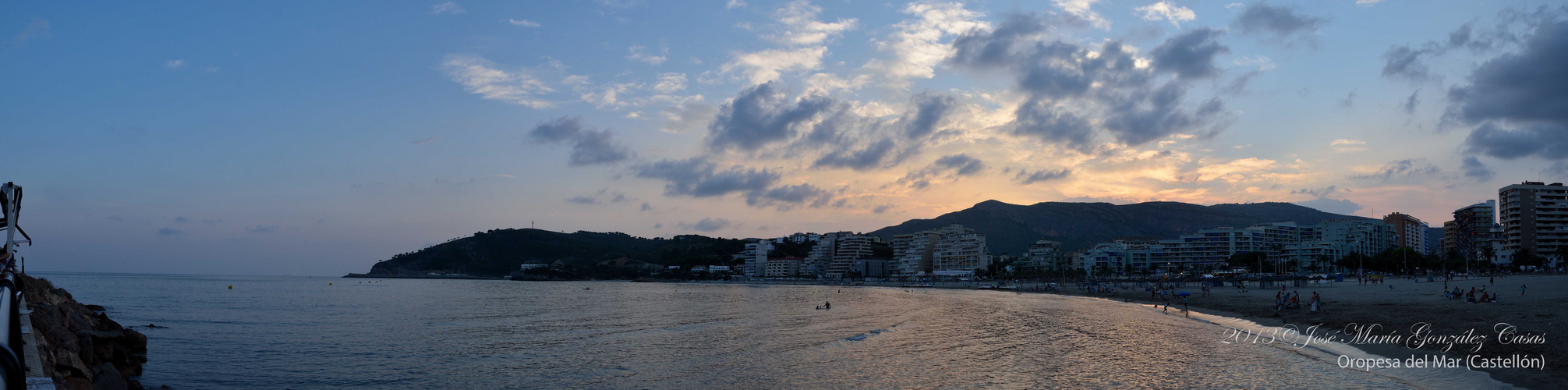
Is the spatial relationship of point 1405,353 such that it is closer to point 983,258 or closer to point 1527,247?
point 1527,247

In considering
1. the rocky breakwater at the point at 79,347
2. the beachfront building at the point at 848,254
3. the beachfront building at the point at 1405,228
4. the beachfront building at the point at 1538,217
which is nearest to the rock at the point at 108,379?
the rocky breakwater at the point at 79,347

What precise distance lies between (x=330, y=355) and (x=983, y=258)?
5705 inches

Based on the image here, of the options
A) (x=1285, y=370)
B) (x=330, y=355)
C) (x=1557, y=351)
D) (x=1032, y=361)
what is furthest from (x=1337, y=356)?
(x=330, y=355)

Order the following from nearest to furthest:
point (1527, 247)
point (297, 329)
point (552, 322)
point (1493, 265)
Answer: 1. point (297, 329)
2. point (552, 322)
3. point (1493, 265)
4. point (1527, 247)

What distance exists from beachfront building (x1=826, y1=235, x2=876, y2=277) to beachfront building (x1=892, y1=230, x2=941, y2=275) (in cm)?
824

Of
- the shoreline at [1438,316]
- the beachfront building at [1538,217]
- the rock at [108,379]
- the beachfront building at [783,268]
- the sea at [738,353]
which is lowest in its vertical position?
the beachfront building at [783,268]

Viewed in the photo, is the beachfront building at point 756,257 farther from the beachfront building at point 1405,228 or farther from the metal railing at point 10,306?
the metal railing at point 10,306

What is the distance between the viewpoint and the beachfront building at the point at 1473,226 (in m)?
135

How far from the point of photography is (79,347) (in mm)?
17078

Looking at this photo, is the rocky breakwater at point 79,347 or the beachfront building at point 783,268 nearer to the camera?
the rocky breakwater at point 79,347

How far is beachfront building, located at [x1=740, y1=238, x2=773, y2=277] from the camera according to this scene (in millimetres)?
188000

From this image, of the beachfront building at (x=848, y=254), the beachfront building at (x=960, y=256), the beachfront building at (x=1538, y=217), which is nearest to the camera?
the beachfront building at (x=1538, y=217)

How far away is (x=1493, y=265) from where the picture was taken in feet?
339

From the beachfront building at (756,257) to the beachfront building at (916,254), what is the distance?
106 ft
